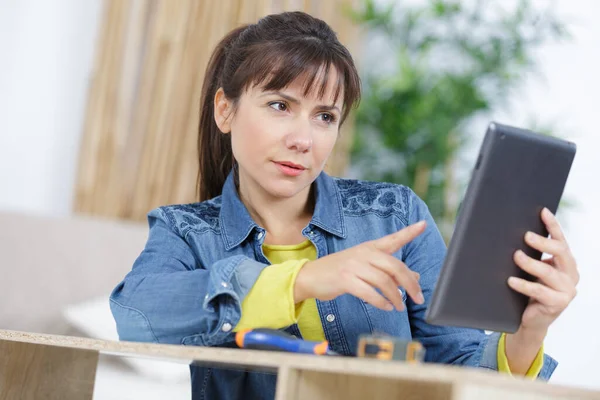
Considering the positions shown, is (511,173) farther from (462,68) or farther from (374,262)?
(462,68)

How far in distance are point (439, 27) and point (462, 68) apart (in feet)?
0.78

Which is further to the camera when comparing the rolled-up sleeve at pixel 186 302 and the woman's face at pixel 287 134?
the woman's face at pixel 287 134

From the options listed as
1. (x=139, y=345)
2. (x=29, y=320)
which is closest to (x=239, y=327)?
(x=139, y=345)

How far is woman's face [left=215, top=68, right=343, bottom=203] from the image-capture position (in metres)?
1.39

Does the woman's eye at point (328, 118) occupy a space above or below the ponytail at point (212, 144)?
above

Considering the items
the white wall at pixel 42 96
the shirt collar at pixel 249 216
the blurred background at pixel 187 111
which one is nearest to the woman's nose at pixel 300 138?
the shirt collar at pixel 249 216

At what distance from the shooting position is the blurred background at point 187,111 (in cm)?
278

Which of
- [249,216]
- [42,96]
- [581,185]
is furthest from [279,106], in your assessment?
[581,185]

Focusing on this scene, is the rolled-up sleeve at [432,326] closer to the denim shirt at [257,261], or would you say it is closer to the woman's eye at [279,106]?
the denim shirt at [257,261]

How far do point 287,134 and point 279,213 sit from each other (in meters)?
0.21

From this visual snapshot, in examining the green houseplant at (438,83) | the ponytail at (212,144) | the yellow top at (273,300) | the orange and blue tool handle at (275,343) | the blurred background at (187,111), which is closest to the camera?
the orange and blue tool handle at (275,343)

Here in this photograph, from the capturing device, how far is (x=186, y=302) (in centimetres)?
111

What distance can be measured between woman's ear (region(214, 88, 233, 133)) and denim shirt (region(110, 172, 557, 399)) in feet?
0.38

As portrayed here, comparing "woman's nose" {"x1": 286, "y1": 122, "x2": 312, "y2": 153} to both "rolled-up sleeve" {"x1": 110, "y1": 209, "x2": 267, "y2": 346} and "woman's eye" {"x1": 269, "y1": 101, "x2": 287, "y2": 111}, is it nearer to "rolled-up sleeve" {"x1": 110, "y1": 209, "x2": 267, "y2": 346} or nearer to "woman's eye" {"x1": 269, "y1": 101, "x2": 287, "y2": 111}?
"woman's eye" {"x1": 269, "y1": 101, "x2": 287, "y2": 111}
